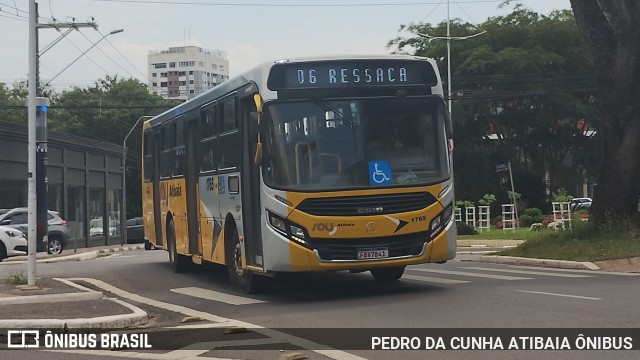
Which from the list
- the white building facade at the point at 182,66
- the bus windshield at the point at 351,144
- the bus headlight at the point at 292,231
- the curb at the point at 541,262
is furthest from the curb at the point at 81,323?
the white building facade at the point at 182,66

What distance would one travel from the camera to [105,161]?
Answer: 4628cm

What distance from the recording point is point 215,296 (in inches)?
538

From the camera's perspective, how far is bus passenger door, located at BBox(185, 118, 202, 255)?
16.1 meters

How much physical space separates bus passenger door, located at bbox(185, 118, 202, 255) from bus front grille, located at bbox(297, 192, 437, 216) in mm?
4858

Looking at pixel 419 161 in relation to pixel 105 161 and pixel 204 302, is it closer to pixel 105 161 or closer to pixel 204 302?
pixel 204 302

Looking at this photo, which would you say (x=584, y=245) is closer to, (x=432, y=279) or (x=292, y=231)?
(x=432, y=279)

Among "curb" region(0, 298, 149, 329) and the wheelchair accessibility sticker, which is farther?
the wheelchair accessibility sticker

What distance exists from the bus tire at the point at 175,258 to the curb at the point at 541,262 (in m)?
7.45

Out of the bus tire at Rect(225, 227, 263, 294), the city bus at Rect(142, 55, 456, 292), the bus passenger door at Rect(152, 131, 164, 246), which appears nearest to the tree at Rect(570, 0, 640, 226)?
the city bus at Rect(142, 55, 456, 292)

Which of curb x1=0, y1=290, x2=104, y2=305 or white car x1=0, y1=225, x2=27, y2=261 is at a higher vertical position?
white car x1=0, y1=225, x2=27, y2=261

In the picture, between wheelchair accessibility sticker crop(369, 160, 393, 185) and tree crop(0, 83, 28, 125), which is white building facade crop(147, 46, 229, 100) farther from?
wheelchair accessibility sticker crop(369, 160, 393, 185)

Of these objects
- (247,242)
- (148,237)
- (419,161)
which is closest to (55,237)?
(148,237)

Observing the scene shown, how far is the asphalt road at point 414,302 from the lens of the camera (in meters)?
9.20

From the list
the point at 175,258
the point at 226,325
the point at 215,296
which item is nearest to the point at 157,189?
the point at 175,258
